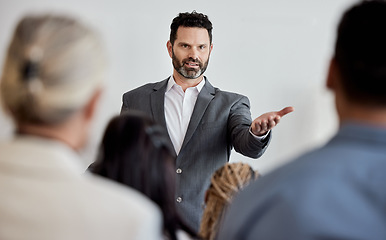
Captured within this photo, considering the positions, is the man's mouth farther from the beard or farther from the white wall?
the white wall

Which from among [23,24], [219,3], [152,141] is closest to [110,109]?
[219,3]

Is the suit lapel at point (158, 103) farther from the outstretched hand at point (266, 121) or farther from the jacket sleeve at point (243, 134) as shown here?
the outstretched hand at point (266, 121)

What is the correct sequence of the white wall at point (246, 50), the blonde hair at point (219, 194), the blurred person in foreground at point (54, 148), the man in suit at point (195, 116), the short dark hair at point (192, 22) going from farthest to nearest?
the white wall at point (246, 50) → the short dark hair at point (192, 22) → the man in suit at point (195, 116) → the blonde hair at point (219, 194) → the blurred person in foreground at point (54, 148)

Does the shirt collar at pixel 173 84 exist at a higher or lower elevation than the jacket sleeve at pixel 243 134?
higher

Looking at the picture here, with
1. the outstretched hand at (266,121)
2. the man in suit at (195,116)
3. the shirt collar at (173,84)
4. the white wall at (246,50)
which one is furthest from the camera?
the white wall at (246,50)

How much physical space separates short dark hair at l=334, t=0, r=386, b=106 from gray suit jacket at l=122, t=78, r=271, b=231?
4.92 ft

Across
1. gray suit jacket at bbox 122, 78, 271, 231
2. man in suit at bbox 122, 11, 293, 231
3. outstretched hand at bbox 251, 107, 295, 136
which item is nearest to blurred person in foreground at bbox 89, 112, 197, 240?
outstretched hand at bbox 251, 107, 295, 136

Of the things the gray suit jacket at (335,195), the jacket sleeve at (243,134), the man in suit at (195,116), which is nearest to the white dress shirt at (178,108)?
the man in suit at (195,116)

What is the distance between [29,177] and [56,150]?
0.07 m

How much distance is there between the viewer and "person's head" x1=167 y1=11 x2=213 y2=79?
3051 mm

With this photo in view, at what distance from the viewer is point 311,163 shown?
1.01m

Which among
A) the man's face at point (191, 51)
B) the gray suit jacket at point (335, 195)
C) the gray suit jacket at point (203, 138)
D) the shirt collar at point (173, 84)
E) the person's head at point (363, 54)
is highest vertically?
the person's head at point (363, 54)

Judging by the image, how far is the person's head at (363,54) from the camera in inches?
41.0

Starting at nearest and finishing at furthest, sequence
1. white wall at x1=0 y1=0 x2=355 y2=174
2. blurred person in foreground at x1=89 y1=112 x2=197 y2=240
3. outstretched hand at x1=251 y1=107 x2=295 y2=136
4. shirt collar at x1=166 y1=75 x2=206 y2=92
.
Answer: blurred person in foreground at x1=89 y1=112 x2=197 y2=240
outstretched hand at x1=251 y1=107 x2=295 y2=136
shirt collar at x1=166 y1=75 x2=206 y2=92
white wall at x1=0 y1=0 x2=355 y2=174
